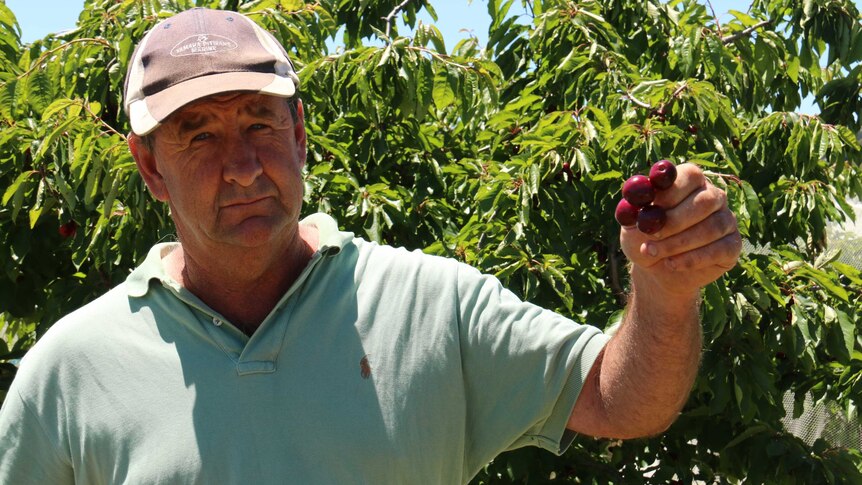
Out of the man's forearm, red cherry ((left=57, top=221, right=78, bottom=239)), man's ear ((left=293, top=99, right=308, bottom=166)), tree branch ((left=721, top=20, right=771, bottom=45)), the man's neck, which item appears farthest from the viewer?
tree branch ((left=721, top=20, right=771, bottom=45))

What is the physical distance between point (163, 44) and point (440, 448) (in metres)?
0.80

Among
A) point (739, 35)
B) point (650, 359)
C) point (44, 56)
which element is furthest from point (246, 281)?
point (739, 35)

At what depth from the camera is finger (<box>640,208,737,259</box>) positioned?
1306mm

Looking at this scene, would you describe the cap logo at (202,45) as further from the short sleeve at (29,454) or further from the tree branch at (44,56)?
the tree branch at (44,56)

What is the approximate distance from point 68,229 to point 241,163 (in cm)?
229

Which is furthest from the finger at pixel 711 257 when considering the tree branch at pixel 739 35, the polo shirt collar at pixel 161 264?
the tree branch at pixel 739 35

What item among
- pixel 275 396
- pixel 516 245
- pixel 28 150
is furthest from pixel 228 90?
pixel 28 150

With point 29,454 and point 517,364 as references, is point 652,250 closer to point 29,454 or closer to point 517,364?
point 517,364

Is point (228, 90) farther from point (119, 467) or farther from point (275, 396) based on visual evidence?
point (119, 467)

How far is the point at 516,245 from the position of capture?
3.18m

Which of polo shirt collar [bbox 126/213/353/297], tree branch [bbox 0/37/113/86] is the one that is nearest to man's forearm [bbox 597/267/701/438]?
polo shirt collar [bbox 126/213/353/297]

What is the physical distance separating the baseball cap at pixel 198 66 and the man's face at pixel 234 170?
0.03 meters

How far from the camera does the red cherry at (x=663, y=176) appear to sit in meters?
1.32

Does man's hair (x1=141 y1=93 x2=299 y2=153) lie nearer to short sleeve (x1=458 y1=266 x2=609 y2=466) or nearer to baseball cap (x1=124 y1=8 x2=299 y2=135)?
baseball cap (x1=124 y1=8 x2=299 y2=135)
